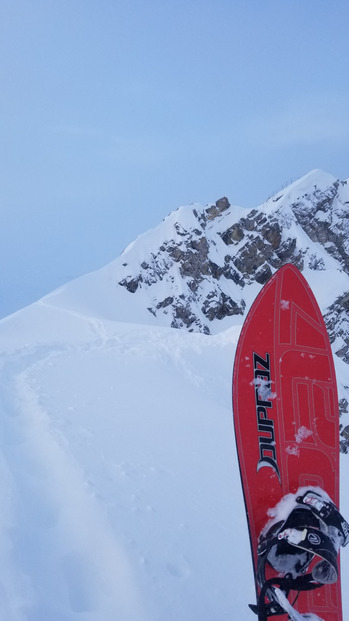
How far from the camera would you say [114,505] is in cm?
382

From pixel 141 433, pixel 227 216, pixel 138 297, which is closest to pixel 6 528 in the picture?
pixel 141 433

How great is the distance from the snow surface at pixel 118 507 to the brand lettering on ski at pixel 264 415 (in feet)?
2.91

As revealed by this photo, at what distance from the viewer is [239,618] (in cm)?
292

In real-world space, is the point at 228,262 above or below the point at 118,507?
above

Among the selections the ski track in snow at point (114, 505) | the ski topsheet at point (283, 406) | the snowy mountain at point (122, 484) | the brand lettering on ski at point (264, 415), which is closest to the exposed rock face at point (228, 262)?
the snowy mountain at point (122, 484)

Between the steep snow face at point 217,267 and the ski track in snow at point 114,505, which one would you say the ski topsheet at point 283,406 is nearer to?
the ski track in snow at point 114,505

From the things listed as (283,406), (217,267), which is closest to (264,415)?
(283,406)

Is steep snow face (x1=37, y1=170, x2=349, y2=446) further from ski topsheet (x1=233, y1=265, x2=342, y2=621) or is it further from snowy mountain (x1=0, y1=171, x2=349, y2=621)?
ski topsheet (x1=233, y1=265, x2=342, y2=621)

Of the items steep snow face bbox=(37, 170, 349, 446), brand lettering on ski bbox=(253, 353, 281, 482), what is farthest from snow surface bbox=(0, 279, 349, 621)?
steep snow face bbox=(37, 170, 349, 446)

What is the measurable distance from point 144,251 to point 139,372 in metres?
39.3

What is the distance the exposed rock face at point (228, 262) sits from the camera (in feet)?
149

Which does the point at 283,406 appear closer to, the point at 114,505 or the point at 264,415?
the point at 264,415

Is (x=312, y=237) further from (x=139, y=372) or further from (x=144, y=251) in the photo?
(x=139, y=372)

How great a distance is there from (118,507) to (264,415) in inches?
65.1
